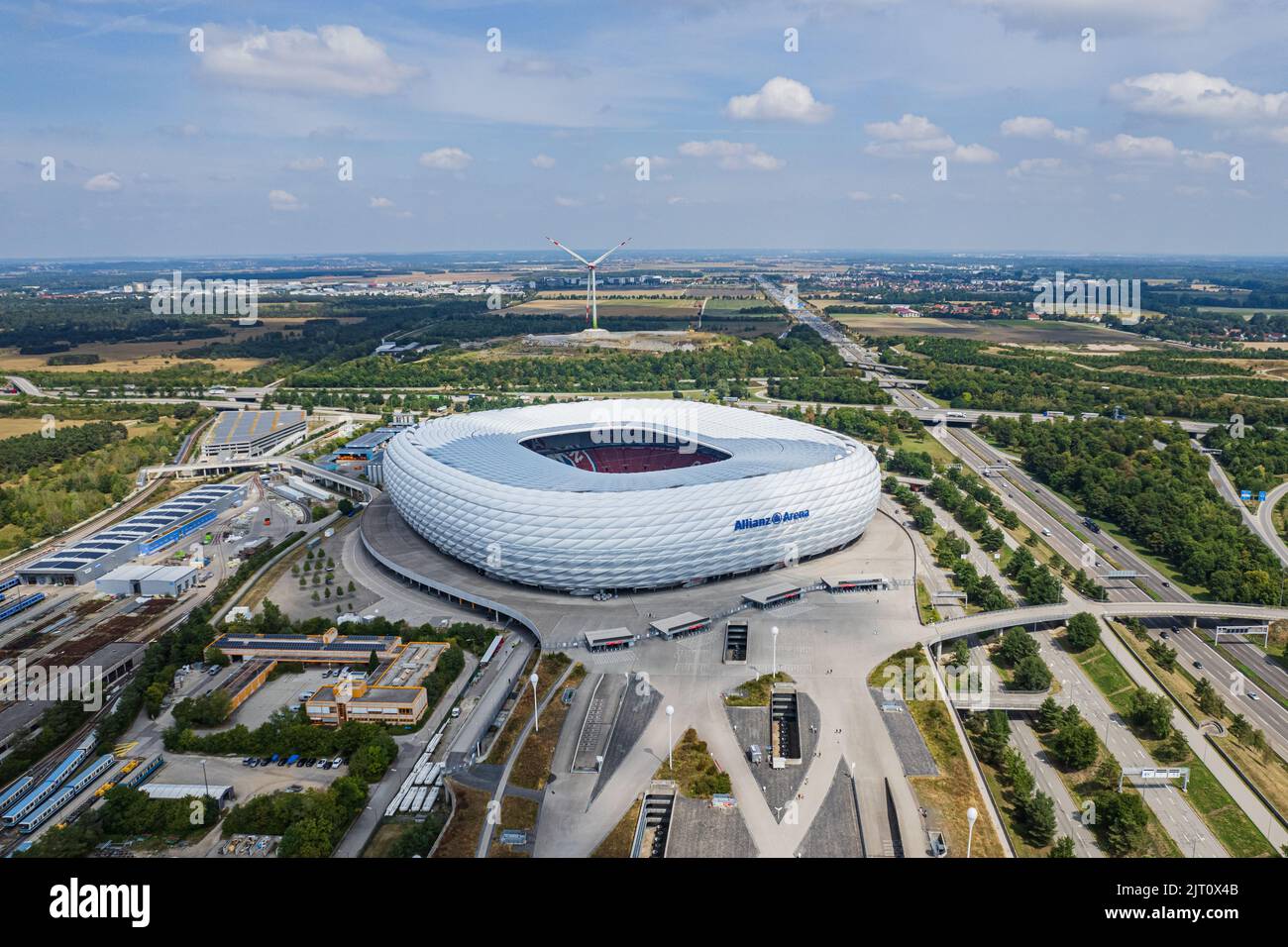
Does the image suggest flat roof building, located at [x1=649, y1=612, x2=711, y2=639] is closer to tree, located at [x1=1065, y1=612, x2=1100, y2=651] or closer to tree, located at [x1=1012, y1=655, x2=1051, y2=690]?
tree, located at [x1=1012, y1=655, x2=1051, y2=690]

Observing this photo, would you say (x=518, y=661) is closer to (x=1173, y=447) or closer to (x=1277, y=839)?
(x=1277, y=839)

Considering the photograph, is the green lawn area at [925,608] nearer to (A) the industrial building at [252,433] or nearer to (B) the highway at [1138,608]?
(B) the highway at [1138,608]

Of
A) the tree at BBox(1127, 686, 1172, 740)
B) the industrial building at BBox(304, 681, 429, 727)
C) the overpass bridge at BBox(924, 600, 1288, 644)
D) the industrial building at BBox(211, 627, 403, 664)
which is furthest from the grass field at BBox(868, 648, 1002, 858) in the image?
the industrial building at BBox(211, 627, 403, 664)

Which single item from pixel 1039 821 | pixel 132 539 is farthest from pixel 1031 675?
pixel 132 539

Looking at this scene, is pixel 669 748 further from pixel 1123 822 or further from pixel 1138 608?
pixel 1138 608

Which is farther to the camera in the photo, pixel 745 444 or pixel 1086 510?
pixel 1086 510

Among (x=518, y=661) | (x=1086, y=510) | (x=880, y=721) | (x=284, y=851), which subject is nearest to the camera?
(x=284, y=851)
